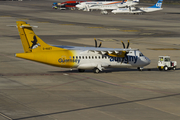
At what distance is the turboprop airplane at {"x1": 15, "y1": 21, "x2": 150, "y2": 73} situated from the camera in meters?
42.4

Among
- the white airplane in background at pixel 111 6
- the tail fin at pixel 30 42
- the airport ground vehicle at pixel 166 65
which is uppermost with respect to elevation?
the white airplane in background at pixel 111 6

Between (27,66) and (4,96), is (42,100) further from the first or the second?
(27,66)

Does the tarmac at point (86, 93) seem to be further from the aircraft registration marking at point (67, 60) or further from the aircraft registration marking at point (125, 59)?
the aircraft registration marking at point (67, 60)

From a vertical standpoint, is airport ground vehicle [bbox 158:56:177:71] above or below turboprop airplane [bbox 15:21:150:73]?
below

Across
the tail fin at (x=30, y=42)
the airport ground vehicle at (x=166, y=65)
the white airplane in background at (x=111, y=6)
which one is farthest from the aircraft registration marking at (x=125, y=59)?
the white airplane in background at (x=111, y=6)

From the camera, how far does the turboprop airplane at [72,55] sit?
1668 inches

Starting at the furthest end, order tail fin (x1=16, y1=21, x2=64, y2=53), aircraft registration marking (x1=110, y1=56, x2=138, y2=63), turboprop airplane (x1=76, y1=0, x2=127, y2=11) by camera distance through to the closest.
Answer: turboprop airplane (x1=76, y1=0, x2=127, y2=11) < aircraft registration marking (x1=110, y1=56, x2=138, y2=63) < tail fin (x1=16, y1=21, x2=64, y2=53)

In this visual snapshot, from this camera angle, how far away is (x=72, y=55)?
4347 centimetres

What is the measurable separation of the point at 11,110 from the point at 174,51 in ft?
→ 151

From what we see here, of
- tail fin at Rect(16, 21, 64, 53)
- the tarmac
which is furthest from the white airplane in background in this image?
tail fin at Rect(16, 21, 64, 53)

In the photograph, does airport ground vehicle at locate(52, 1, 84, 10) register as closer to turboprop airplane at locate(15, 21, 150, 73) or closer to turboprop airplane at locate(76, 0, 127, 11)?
turboprop airplane at locate(76, 0, 127, 11)

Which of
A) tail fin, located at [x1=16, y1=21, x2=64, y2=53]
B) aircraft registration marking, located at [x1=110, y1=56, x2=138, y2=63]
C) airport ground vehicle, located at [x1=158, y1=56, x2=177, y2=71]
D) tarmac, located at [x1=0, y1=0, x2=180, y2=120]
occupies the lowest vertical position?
tarmac, located at [x1=0, y1=0, x2=180, y2=120]

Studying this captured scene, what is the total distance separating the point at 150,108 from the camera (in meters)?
29.0

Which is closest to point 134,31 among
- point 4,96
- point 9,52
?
point 9,52
